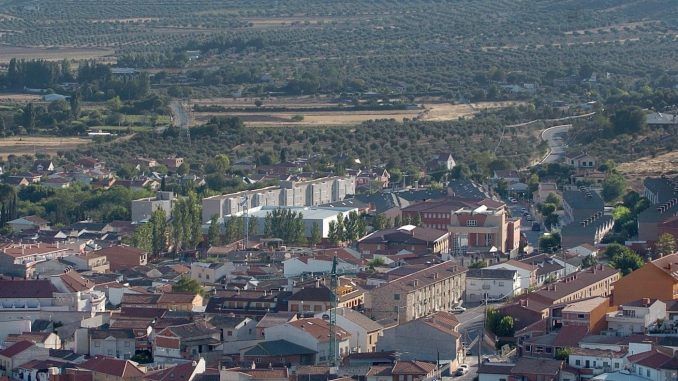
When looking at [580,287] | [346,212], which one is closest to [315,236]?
[346,212]

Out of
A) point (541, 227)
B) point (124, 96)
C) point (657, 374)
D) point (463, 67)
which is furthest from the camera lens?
point (463, 67)

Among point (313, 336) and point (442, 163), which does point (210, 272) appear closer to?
point (313, 336)

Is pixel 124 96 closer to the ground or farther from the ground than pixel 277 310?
closer to the ground

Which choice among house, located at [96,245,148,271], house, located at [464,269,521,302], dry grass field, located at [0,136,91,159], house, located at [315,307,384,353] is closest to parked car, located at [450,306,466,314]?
house, located at [464,269,521,302]

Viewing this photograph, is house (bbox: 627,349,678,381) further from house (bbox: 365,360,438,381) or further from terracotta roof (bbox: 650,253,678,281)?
terracotta roof (bbox: 650,253,678,281)

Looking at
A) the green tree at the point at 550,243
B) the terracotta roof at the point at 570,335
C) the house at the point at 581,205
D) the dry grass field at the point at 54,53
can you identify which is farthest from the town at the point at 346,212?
the dry grass field at the point at 54,53

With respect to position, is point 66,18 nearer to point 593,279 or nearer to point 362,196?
point 362,196

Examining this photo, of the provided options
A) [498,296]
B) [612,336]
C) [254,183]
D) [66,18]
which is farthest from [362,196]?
[66,18]
